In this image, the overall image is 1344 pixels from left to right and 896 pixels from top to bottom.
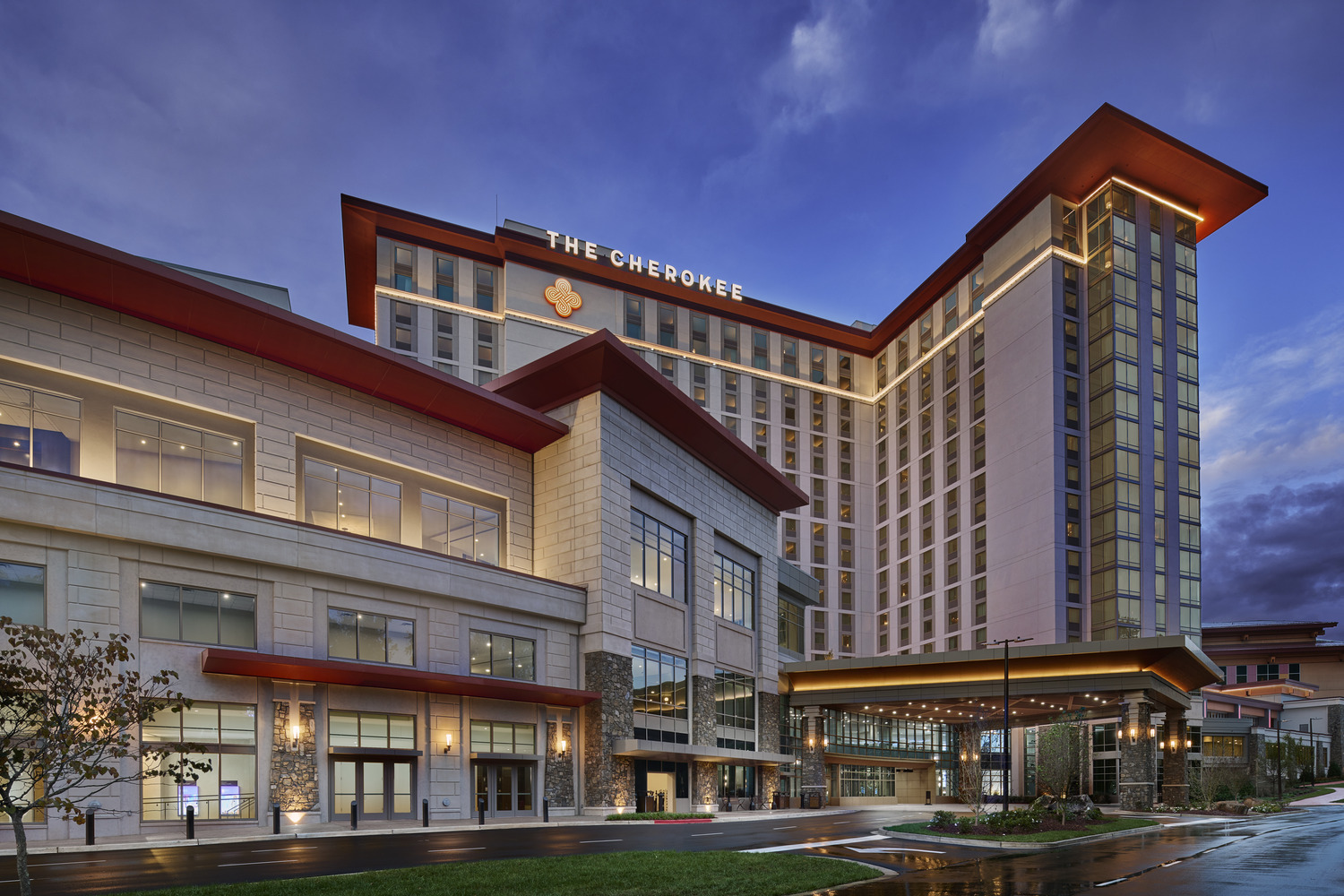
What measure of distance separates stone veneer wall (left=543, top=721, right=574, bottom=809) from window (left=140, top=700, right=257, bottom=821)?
13.1 m

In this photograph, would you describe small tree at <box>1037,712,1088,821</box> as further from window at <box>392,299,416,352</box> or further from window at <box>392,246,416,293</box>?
window at <box>392,246,416,293</box>

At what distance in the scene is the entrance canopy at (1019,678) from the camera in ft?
175

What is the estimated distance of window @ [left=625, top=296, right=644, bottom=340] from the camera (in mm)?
102250

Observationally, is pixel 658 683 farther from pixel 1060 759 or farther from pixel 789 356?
pixel 789 356

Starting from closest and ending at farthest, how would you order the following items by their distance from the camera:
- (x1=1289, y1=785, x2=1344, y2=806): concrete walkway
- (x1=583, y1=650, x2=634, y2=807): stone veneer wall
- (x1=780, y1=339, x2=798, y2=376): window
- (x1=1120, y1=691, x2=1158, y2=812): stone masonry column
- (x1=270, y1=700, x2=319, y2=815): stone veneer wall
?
(x1=270, y1=700, x2=319, y2=815): stone veneer wall → (x1=583, y1=650, x2=634, y2=807): stone veneer wall → (x1=1120, y1=691, x2=1158, y2=812): stone masonry column → (x1=1289, y1=785, x2=1344, y2=806): concrete walkway → (x1=780, y1=339, x2=798, y2=376): window

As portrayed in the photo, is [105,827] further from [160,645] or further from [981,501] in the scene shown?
[981,501]

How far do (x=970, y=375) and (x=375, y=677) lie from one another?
252 ft

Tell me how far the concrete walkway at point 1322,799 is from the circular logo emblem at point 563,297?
2778 inches

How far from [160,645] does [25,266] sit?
12253 millimetres

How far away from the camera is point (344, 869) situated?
62.8ft

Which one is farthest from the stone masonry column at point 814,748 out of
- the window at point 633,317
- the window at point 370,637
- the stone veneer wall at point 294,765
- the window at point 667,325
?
the window at point 667,325

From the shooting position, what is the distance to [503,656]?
4162 cm

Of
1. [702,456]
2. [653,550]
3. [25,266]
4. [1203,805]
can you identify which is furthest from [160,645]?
[1203,805]

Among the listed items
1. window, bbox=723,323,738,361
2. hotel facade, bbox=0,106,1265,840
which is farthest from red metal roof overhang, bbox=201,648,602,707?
window, bbox=723,323,738,361
